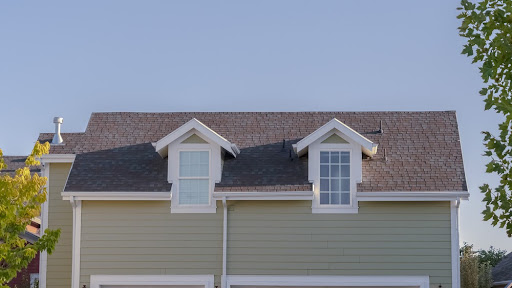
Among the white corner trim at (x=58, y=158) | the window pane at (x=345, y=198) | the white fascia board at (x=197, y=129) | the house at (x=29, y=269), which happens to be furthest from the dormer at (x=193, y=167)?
the house at (x=29, y=269)

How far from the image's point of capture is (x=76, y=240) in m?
23.6

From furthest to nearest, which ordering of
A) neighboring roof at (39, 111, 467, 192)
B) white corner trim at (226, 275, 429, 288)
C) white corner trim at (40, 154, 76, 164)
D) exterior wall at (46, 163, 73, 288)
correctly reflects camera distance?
white corner trim at (40, 154, 76, 164), exterior wall at (46, 163, 73, 288), neighboring roof at (39, 111, 467, 192), white corner trim at (226, 275, 429, 288)

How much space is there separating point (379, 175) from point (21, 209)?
9222mm

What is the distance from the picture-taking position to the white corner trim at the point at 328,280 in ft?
74.8

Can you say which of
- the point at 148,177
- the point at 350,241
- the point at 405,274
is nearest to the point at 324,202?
the point at 350,241

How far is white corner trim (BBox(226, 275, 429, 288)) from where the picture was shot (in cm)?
2280

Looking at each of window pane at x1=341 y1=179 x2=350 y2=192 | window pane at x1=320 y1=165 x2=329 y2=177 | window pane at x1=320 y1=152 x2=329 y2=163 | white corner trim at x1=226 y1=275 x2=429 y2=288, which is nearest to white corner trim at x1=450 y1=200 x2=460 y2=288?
white corner trim at x1=226 y1=275 x2=429 y2=288

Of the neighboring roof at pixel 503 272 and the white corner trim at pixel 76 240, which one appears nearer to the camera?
the white corner trim at pixel 76 240

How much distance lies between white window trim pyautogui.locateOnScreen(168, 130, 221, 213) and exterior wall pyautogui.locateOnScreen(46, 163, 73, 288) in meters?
3.59

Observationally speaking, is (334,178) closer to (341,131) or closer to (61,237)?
(341,131)

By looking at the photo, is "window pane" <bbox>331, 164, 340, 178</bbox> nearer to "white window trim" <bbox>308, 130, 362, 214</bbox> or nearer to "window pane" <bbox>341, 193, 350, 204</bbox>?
"white window trim" <bbox>308, 130, 362, 214</bbox>

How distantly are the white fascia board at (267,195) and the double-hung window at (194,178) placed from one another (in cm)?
58

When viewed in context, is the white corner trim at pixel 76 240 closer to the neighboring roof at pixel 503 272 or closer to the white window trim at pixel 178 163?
the white window trim at pixel 178 163

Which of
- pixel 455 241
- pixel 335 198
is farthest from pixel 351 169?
pixel 455 241
